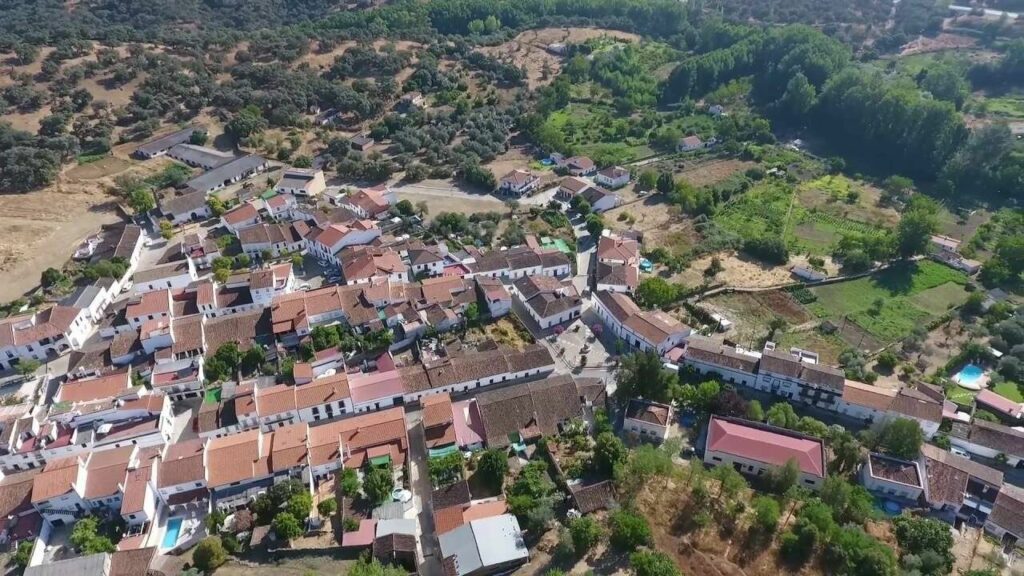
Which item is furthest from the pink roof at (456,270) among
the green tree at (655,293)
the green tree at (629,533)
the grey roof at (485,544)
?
the green tree at (629,533)

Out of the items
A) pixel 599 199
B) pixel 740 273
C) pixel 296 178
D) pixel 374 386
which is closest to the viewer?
pixel 374 386

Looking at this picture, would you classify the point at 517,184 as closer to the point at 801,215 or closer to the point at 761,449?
the point at 801,215

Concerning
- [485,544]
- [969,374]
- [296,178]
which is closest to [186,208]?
[296,178]

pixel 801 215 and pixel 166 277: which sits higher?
pixel 166 277

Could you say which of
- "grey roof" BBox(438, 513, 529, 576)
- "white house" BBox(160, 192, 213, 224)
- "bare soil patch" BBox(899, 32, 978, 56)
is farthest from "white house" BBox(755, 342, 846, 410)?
"bare soil patch" BBox(899, 32, 978, 56)

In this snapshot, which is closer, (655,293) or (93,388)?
→ (93,388)

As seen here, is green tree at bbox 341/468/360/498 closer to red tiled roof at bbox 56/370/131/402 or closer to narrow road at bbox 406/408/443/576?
narrow road at bbox 406/408/443/576

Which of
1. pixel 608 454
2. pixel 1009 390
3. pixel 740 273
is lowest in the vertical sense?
pixel 1009 390
